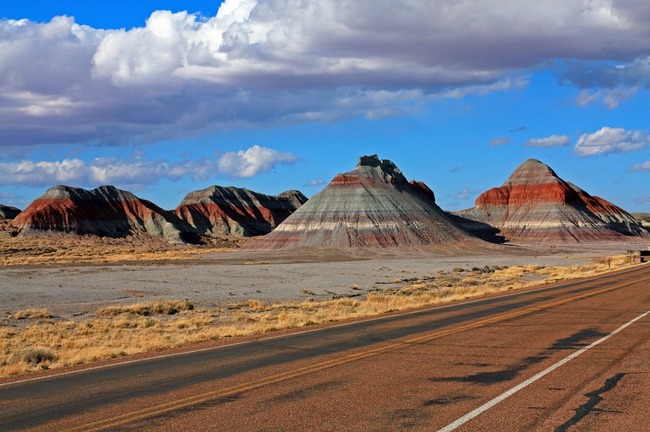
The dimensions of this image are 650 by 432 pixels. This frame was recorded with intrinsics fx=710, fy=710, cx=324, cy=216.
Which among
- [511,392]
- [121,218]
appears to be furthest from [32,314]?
[121,218]

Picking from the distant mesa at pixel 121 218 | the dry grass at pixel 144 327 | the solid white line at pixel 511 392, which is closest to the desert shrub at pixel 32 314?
the dry grass at pixel 144 327

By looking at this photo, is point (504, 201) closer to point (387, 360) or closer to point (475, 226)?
point (475, 226)

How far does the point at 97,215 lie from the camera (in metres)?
169

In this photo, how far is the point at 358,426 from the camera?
316 inches

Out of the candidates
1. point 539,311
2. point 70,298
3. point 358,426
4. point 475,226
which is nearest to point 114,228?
point 475,226

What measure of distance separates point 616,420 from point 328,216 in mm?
115312

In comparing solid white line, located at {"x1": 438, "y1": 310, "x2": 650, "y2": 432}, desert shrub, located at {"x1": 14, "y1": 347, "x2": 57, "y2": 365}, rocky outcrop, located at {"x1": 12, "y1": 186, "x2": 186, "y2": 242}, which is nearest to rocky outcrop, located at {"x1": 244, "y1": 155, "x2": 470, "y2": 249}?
rocky outcrop, located at {"x1": 12, "y1": 186, "x2": 186, "y2": 242}

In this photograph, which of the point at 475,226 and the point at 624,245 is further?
the point at 475,226

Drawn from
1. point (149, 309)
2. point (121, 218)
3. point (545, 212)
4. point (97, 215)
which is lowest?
point (149, 309)

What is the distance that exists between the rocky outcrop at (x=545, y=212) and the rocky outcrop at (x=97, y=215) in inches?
2920

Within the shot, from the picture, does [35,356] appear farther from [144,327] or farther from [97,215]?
[97,215]

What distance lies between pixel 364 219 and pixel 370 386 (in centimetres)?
11042

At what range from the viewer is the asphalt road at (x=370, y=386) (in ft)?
27.3

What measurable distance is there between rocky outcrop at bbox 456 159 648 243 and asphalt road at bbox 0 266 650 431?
136 metres
